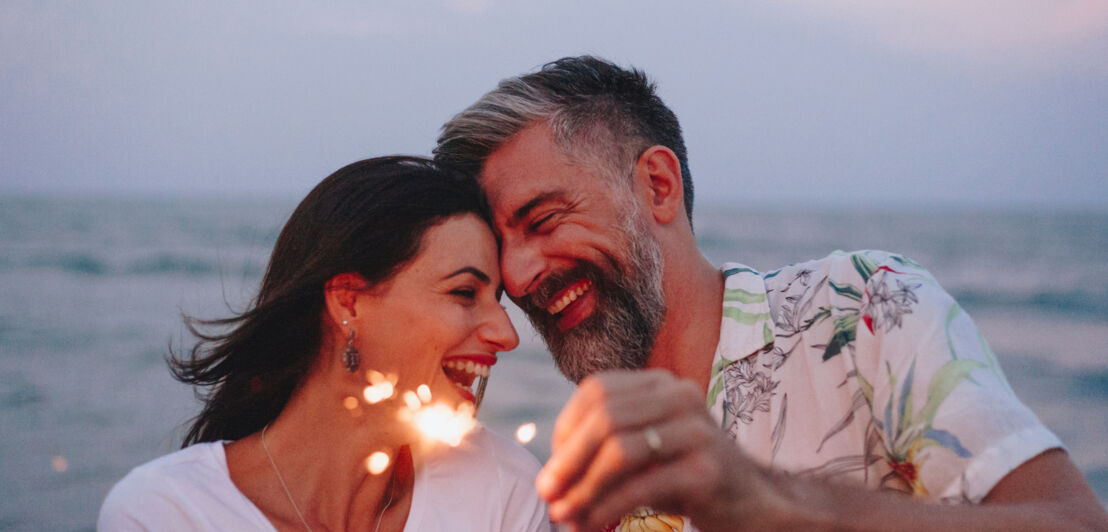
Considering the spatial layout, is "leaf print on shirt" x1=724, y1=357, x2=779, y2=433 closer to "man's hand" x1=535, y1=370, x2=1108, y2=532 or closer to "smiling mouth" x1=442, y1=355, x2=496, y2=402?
"smiling mouth" x1=442, y1=355, x2=496, y2=402

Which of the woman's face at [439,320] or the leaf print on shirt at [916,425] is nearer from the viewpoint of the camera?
the leaf print on shirt at [916,425]

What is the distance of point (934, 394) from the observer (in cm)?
222

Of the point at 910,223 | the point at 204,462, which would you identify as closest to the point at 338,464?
the point at 204,462

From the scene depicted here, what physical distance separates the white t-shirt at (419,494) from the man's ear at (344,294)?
2.14 feet

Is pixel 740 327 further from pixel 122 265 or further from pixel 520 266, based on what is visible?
pixel 122 265

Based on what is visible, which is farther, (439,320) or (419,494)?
(419,494)

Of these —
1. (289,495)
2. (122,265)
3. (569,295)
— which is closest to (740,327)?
(569,295)

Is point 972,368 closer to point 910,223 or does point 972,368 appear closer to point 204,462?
point 204,462

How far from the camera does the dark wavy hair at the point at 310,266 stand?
3.12m

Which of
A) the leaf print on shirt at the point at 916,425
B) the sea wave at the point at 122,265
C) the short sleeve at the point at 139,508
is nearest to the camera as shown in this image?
the leaf print on shirt at the point at 916,425

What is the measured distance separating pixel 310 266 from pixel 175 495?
3.06ft

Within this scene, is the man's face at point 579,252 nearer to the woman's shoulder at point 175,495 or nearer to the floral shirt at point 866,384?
the floral shirt at point 866,384

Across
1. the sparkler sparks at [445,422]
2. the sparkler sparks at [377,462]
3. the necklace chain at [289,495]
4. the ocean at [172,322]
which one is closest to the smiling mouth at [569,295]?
the sparkler sparks at [445,422]

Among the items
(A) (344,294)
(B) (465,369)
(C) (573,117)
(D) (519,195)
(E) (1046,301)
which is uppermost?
(C) (573,117)
